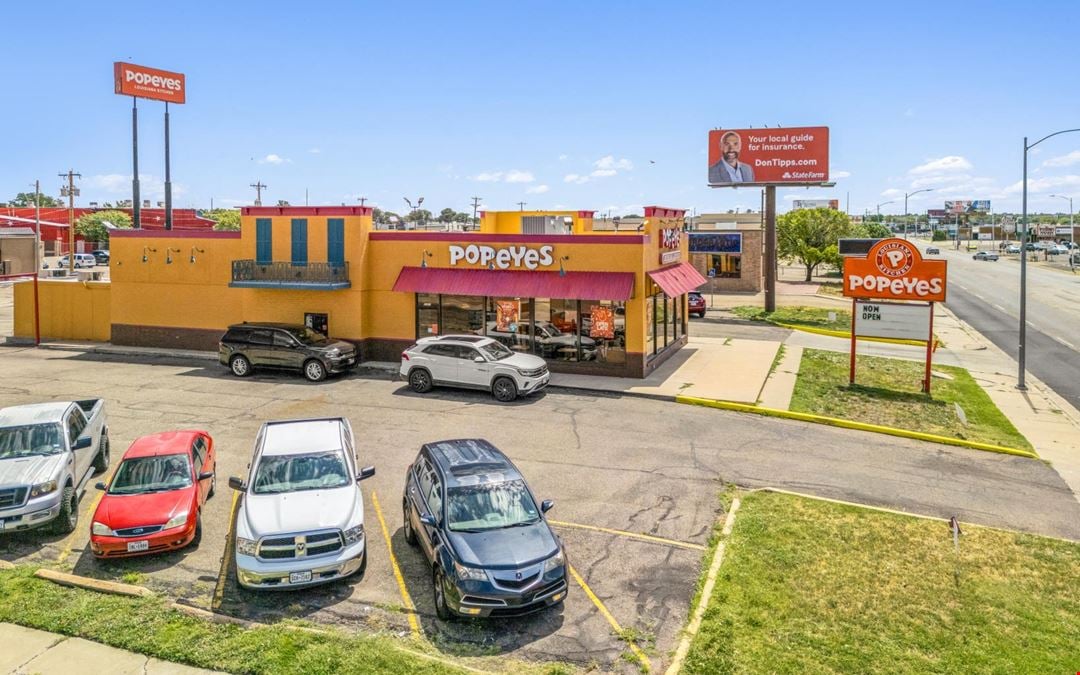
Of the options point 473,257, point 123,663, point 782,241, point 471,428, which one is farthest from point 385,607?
point 782,241

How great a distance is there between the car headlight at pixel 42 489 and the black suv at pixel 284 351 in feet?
42.2

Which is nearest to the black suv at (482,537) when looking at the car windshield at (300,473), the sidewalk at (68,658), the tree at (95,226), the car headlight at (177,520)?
the car windshield at (300,473)

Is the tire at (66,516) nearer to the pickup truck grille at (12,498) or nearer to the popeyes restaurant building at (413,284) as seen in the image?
the pickup truck grille at (12,498)

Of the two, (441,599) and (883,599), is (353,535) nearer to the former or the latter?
(441,599)

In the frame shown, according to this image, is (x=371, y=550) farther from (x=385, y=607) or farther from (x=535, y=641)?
(x=535, y=641)

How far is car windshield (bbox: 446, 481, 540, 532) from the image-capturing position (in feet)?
35.4

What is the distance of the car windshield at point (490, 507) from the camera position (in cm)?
1079

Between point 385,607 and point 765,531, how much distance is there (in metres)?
6.56

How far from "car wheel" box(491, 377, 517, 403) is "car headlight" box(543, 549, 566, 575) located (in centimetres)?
1233

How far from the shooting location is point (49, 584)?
1095cm

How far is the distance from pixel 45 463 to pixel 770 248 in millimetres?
40876

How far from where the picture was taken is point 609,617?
33.6ft

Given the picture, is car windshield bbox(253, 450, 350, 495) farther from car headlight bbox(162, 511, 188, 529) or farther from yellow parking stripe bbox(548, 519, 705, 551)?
yellow parking stripe bbox(548, 519, 705, 551)

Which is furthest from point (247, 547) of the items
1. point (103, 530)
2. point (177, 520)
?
point (103, 530)
